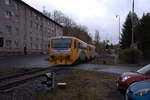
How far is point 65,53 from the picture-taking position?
826 inches

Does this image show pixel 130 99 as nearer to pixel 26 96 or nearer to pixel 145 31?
pixel 26 96

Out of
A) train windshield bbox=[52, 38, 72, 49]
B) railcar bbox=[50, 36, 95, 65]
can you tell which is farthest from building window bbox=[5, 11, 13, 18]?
train windshield bbox=[52, 38, 72, 49]

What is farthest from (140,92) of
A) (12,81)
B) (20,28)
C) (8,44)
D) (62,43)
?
(20,28)

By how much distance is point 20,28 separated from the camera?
44.3m

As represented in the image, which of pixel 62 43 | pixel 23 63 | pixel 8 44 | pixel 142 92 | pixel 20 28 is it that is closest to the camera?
pixel 142 92

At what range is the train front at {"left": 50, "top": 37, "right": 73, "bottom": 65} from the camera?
21.0m

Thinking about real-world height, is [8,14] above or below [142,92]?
above

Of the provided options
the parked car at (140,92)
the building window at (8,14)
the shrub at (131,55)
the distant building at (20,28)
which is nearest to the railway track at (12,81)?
the parked car at (140,92)

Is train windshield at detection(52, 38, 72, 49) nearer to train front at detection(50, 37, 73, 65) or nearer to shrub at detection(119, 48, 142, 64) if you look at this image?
train front at detection(50, 37, 73, 65)

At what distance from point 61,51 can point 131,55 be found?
8.68 m

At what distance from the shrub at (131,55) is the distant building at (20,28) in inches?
863

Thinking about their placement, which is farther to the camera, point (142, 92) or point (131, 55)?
point (131, 55)

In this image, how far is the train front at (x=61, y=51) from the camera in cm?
2100

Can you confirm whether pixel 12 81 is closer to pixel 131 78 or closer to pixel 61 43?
pixel 131 78
